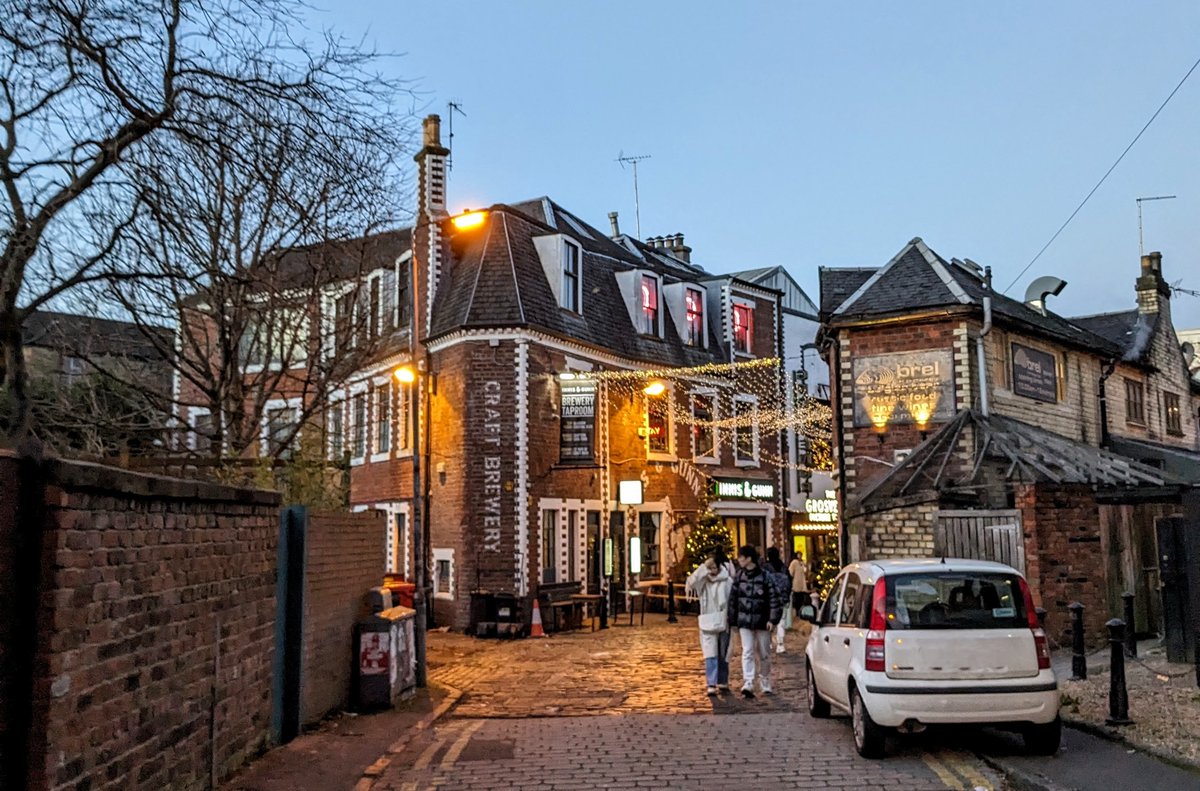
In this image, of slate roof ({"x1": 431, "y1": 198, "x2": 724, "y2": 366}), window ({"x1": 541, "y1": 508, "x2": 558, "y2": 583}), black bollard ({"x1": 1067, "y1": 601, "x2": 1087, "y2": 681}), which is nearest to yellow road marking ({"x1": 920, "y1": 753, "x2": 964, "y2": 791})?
black bollard ({"x1": 1067, "y1": 601, "x2": 1087, "y2": 681})

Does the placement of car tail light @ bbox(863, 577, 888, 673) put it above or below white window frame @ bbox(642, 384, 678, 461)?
below

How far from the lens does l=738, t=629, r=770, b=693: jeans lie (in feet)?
41.4

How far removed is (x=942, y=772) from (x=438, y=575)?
1765 centimetres

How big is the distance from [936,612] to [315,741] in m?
5.92

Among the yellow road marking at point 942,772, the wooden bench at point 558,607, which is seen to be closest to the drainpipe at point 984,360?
the wooden bench at point 558,607

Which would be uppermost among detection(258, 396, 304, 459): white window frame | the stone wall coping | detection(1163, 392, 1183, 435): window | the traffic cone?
detection(1163, 392, 1183, 435): window

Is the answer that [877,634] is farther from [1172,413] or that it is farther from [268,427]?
[1172,413]

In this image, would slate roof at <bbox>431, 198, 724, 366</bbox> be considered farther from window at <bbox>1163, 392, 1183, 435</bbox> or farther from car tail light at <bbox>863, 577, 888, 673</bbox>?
car tail light at <bbox>863, 577, 888, 673</bbox>

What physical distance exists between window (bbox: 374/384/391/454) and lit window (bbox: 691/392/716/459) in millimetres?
8570

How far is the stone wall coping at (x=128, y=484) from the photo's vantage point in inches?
Result: 197

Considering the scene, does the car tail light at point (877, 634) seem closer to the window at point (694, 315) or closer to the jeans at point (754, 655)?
the jeans at point (754, 655)

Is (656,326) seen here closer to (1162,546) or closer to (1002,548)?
(1002,548)

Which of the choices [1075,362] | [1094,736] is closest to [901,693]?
[1094,736]

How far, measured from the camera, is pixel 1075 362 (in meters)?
23.5
